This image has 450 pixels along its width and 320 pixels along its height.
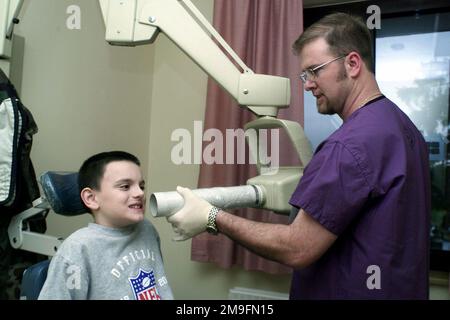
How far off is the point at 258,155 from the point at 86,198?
56cm

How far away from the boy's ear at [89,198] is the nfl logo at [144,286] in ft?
0.79

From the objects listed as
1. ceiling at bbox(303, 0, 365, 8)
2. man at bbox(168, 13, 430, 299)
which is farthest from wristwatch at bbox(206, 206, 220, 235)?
ceiling at bbox(303, 0, 365, 8)

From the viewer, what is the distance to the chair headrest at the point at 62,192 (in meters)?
1.12

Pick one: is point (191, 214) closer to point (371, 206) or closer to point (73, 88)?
point (371, 206)

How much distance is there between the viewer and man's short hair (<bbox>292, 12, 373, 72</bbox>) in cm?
106

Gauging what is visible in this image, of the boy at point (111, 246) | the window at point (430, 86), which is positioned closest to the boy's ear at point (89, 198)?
the boy at point (111, 246)

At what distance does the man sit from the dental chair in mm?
379

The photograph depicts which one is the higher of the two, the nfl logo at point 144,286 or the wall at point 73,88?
the wall at point 73,88

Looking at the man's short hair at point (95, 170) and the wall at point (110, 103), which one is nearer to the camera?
the man's short hair at point (95, 170)

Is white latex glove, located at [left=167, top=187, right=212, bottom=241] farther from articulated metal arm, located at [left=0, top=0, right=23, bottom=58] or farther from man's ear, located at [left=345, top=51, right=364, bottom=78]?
articulated metal arm, located at [left=0, top=0, right=23, bottom=58]

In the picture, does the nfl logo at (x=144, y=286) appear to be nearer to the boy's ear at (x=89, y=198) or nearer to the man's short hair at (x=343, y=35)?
the boy's ear at (x=89, y=198)

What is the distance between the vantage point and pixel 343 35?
1.06 metres
